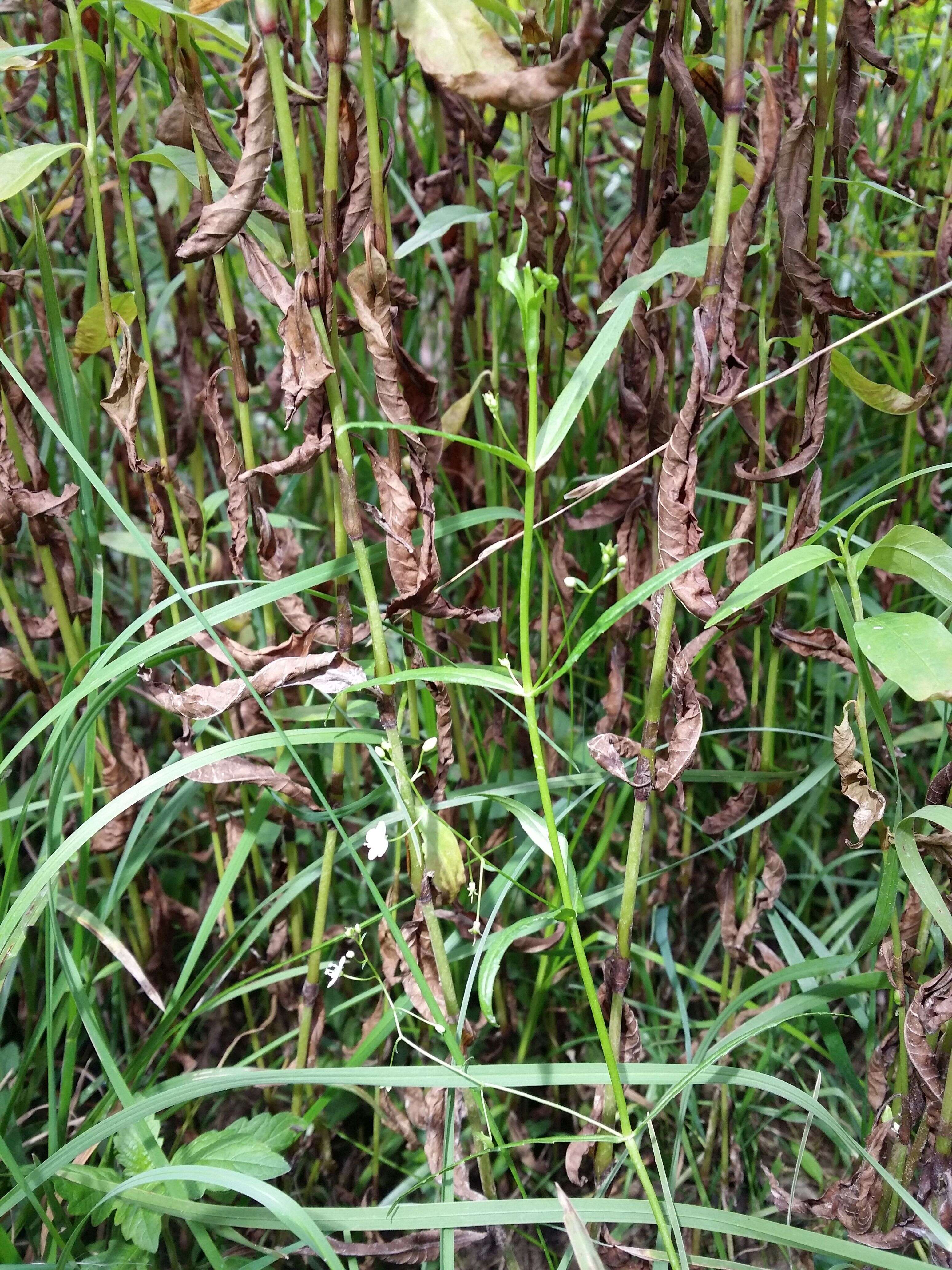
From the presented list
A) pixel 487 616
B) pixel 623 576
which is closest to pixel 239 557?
pixel 487 616

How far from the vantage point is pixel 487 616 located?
69 centimetres

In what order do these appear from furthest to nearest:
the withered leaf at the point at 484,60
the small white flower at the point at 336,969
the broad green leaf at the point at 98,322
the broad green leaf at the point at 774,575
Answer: the broad green leaf at the point at 98,322, the small white flower at the point at 336,969, the broad green leaf at the point at 774,575, the withered leaf at the point at 484,60

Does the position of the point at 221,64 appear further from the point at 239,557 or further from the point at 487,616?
the point at 487,616

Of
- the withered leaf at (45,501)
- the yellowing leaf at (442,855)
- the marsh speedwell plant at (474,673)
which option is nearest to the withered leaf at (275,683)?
the marsh speedwell plant at (474,673)

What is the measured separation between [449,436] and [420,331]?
75 centimetres

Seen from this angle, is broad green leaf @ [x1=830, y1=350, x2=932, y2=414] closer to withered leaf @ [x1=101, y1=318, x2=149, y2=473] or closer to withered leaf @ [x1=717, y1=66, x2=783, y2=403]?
withered leaf @ [x1=717, y1=66, x2=783, y2=403]

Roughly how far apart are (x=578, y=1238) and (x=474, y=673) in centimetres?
32

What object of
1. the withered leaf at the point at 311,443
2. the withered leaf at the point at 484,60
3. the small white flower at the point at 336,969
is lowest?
the small white flower at the point at 336,969

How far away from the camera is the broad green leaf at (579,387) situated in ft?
1.77

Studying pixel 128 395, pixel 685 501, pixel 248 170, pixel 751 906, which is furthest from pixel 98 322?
pixel 751 906

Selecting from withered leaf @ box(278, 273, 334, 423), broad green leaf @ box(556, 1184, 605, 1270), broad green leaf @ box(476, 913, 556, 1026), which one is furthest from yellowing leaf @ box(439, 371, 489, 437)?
broad green leaf @ box(556, 1184, 605, 1270)

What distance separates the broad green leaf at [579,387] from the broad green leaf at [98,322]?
0.37m

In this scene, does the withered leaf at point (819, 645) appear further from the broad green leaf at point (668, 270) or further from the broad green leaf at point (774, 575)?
the broad green leaf at point (668, 270)

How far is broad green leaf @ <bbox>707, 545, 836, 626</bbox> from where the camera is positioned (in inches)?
21.4
